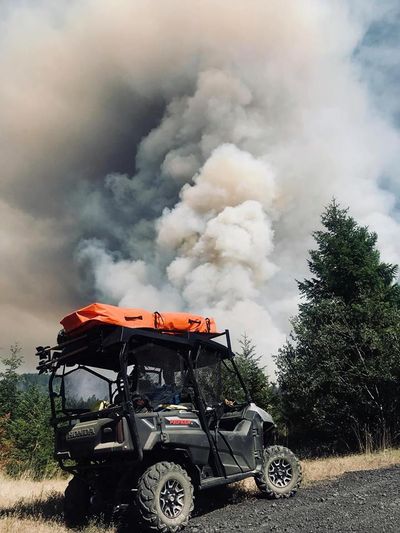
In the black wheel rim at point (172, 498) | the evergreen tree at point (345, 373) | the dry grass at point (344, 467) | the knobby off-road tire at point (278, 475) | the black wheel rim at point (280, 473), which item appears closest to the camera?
the black wheel rim at point (172, 498)

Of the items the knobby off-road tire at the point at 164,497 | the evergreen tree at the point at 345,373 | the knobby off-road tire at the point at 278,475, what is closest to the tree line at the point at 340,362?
the evergreen tree at the point at 345,373

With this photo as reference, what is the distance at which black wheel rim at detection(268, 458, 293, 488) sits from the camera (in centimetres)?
823

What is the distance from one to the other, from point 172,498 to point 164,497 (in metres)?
0.13

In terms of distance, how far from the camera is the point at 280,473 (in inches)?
326

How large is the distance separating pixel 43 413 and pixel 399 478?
36696 millimetres

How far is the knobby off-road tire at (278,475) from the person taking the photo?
8.10 m

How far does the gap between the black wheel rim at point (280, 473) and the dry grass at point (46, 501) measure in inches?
32.4

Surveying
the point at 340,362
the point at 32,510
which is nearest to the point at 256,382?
the point at 340,362

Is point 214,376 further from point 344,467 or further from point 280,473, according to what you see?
point 344,467

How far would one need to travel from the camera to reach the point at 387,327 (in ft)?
72.3

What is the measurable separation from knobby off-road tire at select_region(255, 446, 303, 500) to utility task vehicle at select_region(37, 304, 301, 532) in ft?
0.05

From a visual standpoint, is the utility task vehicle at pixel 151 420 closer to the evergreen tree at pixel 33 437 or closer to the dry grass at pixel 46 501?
the dry grass at pixel 46 501

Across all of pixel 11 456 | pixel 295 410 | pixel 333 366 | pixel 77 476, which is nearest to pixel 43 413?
pixel 11 456

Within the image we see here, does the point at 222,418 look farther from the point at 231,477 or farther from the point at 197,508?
the point at 197,508
